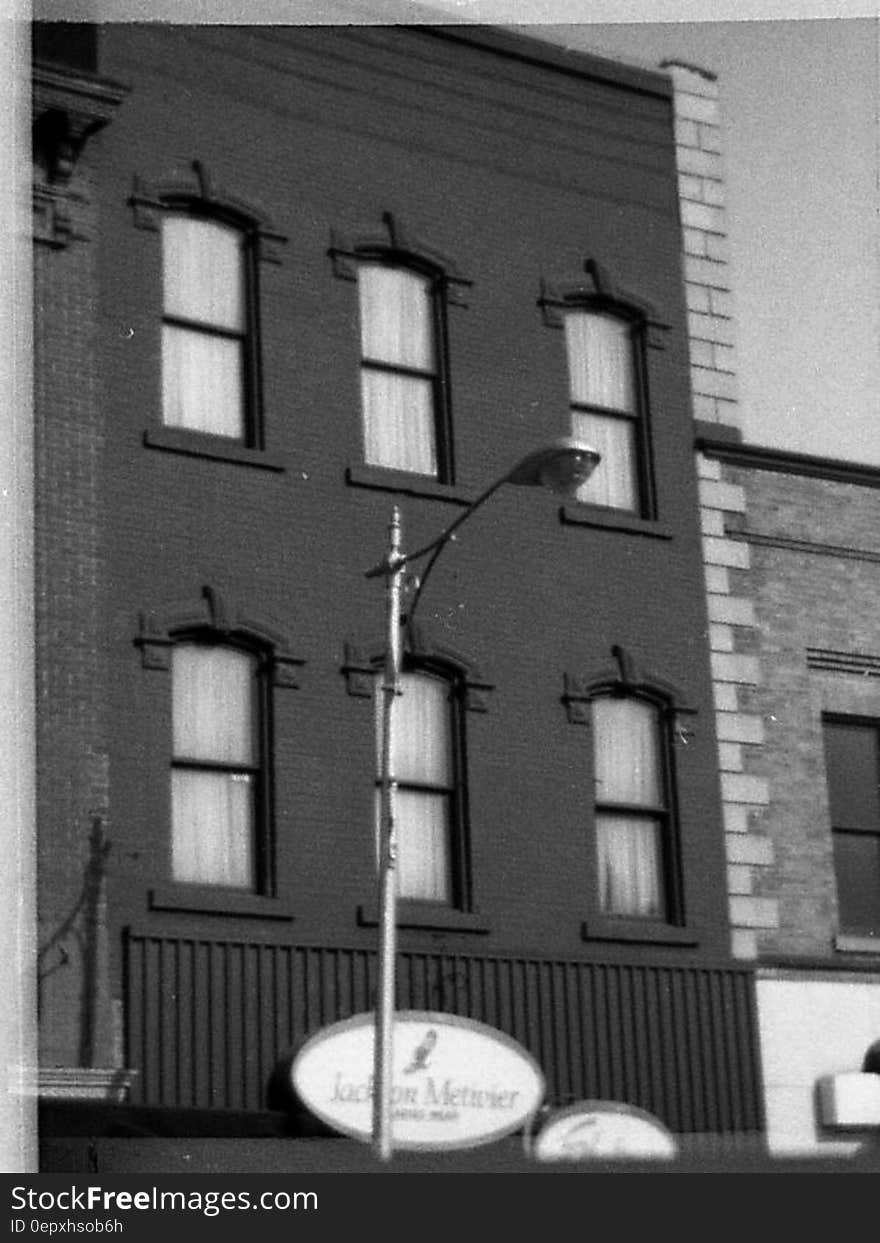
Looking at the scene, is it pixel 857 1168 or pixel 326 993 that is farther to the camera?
pixel 326 993

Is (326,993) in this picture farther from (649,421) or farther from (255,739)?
(649,421)

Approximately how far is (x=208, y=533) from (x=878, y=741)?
2.85 metres

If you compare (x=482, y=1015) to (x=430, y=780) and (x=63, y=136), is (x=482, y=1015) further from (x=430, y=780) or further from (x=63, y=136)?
(x=63, y=136)

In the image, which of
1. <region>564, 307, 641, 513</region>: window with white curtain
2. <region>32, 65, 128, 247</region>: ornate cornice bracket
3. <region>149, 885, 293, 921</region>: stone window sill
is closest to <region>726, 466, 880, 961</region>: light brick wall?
<region>564, 307, 641, 513</region>: window with white curtain

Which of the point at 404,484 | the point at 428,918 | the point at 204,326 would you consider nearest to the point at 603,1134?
the point at 428,918

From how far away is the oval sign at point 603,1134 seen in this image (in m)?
6.56

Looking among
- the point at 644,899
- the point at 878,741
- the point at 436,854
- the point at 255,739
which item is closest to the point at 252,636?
the point at 255,739

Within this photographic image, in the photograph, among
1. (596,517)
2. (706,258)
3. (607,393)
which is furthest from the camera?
(607,393)

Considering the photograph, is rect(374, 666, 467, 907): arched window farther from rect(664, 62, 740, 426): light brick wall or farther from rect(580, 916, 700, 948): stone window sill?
rect(664, 62, 740, 426): light brick wall

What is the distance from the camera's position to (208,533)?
744cm

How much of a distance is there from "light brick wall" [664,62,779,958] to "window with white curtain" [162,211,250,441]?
1917 mm

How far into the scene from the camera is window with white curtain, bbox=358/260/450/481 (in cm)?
786

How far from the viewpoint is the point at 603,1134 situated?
684cm

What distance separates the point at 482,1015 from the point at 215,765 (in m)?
1.39
